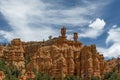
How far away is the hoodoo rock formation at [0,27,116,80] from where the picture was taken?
112250mm

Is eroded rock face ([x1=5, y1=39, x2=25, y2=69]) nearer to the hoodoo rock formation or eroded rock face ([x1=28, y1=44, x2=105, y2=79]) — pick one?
the hoodoo rock formation

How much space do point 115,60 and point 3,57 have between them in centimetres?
3684

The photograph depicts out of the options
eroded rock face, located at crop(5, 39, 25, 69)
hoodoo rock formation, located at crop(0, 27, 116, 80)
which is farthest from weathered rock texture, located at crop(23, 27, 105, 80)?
eroded rock face, located at crop(5, 39, 25, 69)

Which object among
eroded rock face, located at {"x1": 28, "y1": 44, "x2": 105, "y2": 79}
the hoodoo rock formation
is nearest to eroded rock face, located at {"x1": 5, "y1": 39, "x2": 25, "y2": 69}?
the hoodoo rock formation

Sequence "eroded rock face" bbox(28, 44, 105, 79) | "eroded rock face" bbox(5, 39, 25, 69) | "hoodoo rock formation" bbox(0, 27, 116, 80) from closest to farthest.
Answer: "eroded rock face" bbox(28, 44, 105, 79) → "hoodoo rock formation" bbox(0, 27, 116, 80) → "eroded rock face" bbox(5, 39, 25, 69)

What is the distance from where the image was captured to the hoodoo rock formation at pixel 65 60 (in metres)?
112

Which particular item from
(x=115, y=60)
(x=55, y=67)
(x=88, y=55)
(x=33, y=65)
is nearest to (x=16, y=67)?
(x=33, y=65)

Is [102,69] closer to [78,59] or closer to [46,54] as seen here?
[78,59]

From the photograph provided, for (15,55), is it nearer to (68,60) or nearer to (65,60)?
(65,60)

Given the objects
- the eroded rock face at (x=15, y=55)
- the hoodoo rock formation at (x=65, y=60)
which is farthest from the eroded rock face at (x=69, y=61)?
the eroded rock face at (x=15, y=55)

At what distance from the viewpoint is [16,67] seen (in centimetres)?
12138

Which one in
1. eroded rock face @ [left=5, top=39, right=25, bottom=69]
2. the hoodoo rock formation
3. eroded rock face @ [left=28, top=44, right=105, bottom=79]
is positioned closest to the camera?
eroded rock face @ [left=28, top=44, right=105, bottom=79]

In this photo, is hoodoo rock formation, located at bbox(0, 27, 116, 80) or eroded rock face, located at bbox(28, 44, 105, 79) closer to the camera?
Result: eroded rock face, located at bbox(28, 44, 105, 79)

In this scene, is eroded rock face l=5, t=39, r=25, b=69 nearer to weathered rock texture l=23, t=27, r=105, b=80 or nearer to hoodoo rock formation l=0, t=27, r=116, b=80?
hoodoo rock formation l=0, t=27, r=116, b=80
